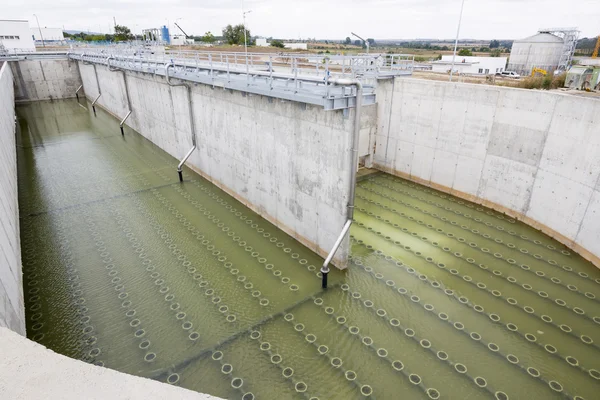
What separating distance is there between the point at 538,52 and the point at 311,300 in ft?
103

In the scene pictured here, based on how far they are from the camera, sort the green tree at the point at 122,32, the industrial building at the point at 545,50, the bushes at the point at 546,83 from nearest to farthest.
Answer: the bushes at the point at 546,83 < the industrial building at the point at 545,50 < the green tree at the point at 122,32

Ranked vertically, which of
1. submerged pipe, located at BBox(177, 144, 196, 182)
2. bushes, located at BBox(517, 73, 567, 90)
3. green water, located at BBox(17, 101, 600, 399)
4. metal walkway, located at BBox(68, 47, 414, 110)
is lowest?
green water, located at BBox(17, 101, 600, 399)

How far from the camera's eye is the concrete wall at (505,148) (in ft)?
30.3

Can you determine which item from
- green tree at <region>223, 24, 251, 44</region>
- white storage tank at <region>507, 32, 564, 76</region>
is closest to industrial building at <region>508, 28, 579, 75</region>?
white storage tank at <region>507, 32, 564, 76</region>

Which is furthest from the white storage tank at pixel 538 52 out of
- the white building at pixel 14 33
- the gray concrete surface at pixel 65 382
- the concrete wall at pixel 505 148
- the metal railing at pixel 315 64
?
the white building at pixel 14 33

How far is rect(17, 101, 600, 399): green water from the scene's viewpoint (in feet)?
20.0

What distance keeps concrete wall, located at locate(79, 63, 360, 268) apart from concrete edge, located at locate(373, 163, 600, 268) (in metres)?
2.08

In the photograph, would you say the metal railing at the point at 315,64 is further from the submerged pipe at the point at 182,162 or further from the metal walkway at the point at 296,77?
the submerged pipe at the point at 182,162

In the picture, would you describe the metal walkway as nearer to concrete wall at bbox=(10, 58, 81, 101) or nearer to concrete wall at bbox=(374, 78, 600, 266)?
concrete wall at bbox=(374, 78, 600, 266)

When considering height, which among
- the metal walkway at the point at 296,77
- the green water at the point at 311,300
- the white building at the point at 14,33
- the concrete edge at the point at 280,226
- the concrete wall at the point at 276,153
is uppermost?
the white building at the point at 14,33

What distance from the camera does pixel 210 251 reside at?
9.77 meters

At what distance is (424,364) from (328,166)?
474cm

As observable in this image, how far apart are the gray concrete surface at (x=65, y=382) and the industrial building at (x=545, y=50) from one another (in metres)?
31.1

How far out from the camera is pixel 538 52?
2794 centimetres
